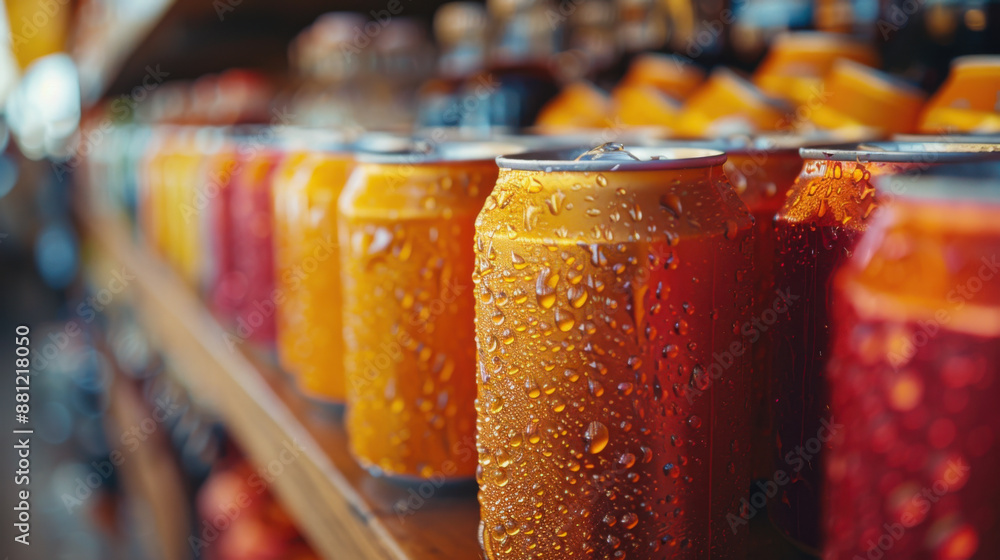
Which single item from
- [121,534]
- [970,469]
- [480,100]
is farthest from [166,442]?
[970,469]

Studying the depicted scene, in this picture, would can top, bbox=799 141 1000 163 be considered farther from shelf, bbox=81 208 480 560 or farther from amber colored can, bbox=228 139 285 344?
amber colored can, bbox=228 139 285 344

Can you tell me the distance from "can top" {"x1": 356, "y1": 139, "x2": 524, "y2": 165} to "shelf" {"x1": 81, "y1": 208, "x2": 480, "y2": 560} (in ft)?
0.74

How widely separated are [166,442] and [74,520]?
2.53 ft

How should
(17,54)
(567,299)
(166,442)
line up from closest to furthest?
(567,299), (166,442), (17,54)

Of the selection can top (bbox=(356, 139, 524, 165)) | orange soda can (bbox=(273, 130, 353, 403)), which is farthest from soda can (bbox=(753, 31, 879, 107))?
orange soda can (bbox=(273, 130, 353, 403))

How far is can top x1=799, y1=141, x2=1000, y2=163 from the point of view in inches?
11.5

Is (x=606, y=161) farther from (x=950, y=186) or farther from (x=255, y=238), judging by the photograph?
(x=255, y=238)

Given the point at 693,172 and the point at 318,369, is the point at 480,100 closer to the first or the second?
the point at 318,369

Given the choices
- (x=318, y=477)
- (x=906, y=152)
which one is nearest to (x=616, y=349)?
(x=906, y=152)

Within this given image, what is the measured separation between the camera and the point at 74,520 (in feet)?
9.17

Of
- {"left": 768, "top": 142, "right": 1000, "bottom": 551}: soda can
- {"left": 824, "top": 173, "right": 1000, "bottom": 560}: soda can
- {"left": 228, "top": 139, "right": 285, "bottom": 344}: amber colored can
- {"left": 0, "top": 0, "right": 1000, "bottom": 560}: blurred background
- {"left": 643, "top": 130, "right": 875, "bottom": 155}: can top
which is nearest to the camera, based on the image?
{"left": 824, "top": 173, "right": 1000, "bottom": 560}: soda can

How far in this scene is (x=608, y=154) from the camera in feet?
1.32

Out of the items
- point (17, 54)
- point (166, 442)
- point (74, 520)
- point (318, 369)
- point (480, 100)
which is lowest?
point (74, 520)

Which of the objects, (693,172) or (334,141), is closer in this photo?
(693,172)
